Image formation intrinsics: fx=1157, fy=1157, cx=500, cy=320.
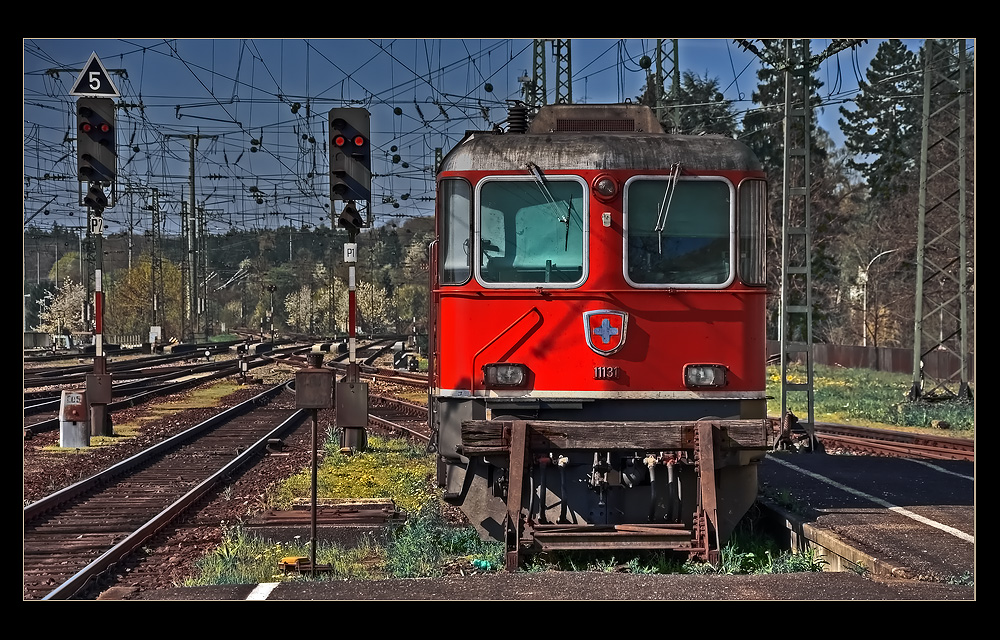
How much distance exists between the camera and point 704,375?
348 inches

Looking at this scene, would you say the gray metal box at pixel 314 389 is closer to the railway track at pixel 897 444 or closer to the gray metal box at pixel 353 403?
the gray metal box at pixel 353 403

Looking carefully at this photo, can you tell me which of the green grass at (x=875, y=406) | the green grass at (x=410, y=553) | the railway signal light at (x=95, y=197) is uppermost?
the railway signal light at (x=95, y=197)

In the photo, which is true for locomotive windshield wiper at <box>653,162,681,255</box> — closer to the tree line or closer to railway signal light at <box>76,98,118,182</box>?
railway signal light at <box>76,98,118,182</box>

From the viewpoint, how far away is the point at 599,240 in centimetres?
884

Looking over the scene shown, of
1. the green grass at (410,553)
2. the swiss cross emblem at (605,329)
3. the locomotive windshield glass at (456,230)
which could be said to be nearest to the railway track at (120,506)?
the green grass at (410,553)

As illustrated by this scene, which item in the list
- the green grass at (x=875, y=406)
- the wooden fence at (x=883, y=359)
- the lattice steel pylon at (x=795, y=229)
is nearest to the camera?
the lattice steel pylon at (x=795, y=229)

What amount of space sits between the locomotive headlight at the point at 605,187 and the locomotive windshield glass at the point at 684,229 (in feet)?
0.47

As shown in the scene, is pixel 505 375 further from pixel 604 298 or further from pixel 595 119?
pixel 595 119

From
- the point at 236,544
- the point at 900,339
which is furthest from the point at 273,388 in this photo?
the point at 900,339

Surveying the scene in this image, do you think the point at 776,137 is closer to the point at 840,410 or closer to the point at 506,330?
the point at 840,410

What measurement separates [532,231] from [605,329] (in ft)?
3.07

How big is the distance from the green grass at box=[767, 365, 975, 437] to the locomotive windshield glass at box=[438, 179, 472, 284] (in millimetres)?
8639

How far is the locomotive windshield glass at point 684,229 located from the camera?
889cm

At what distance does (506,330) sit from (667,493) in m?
1.72
